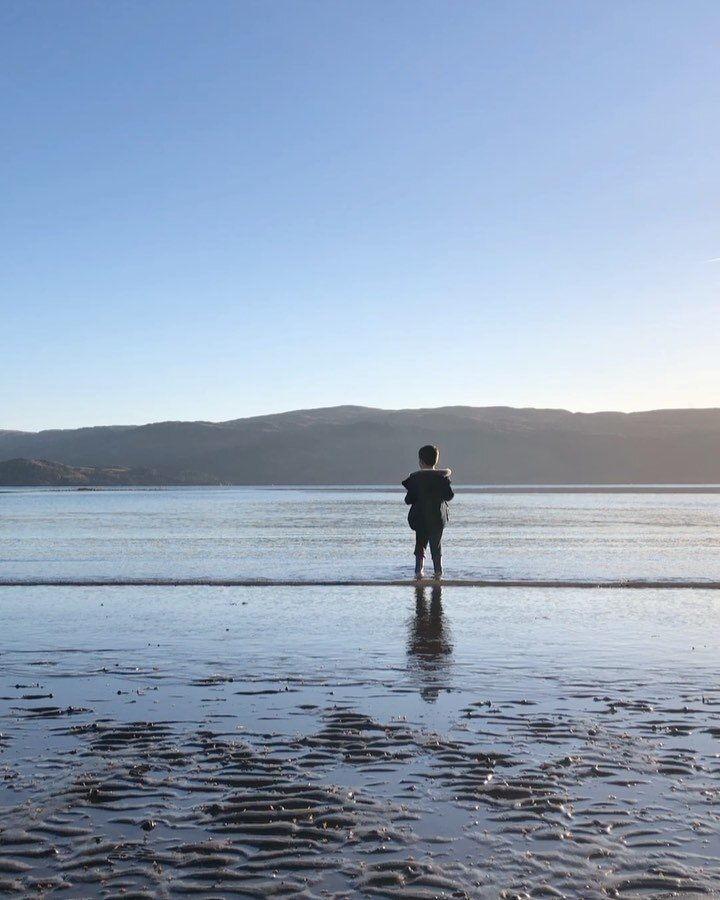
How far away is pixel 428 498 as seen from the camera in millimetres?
17750

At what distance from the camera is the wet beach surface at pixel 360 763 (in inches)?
176

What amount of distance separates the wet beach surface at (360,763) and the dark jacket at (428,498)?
19.6ft

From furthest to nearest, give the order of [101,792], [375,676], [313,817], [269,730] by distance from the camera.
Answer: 1. [375,676]
2. [269,730]
3. [101,792]
4. [313,817]

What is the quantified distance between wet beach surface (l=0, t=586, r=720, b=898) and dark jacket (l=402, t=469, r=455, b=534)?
5.98 meters

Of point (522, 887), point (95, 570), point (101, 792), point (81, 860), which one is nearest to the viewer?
point (522, 887)

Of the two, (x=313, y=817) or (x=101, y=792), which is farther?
(x=101, y=792)

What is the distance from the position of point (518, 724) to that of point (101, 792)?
Result: 3000 millimetres

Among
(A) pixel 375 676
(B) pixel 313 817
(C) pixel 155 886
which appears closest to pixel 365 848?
(B) pixel 313 817

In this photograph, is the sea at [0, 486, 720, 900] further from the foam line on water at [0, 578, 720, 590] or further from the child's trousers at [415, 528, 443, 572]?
the child's trousers at [415, 528, 443, 572]

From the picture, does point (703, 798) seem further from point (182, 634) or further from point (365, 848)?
point (182, 634)

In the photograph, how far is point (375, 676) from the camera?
9047 mm

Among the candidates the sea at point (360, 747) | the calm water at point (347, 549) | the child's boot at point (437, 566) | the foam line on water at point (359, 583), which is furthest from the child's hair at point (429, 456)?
the sea at point (360, 747)

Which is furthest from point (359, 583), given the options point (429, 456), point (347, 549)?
point (347, 549)

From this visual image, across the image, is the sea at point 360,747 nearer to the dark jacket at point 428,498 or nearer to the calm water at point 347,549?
the dark jacket at point 428,498
